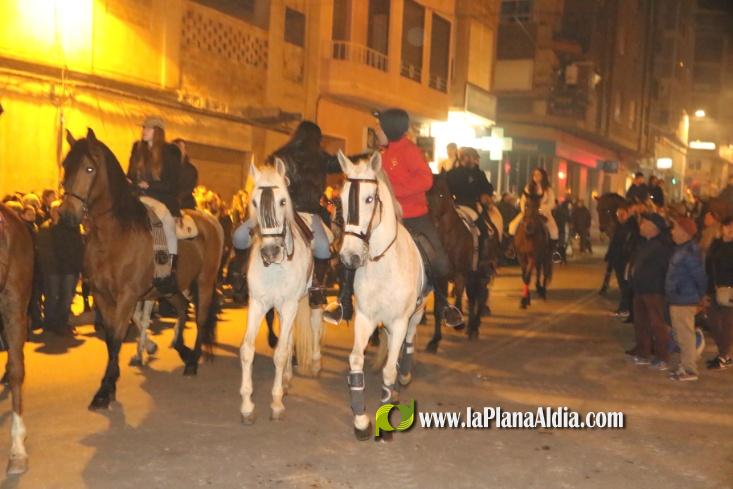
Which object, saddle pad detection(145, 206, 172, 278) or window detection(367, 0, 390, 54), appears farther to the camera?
window detection(367, 0, 390, 54)

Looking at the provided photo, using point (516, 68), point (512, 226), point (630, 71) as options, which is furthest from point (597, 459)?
point (630, 71)

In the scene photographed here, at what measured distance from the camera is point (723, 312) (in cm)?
1123

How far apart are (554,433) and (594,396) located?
5.85 feet

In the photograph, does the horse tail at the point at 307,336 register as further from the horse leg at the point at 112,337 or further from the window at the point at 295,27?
the window at the point at 295,27

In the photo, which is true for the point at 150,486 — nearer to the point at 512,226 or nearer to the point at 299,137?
the point at 299,137

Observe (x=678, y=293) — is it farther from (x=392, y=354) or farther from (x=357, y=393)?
(x=357, y=393)

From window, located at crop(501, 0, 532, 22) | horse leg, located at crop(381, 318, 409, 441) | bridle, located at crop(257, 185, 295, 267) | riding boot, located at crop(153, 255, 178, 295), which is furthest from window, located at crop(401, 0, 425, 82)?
horse leg, located at crop(381, 318, 409, 441)

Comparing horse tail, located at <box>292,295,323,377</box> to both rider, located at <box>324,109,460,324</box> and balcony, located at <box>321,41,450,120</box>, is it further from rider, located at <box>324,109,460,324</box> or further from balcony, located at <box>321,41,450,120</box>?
balcony, located at <box>321,41,450,120</box>

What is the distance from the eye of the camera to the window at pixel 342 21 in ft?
88.4

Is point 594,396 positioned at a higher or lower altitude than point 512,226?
lower

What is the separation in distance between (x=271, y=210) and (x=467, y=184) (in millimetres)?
7177

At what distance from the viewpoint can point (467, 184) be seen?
14117 mm

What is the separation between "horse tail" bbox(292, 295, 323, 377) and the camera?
920cm

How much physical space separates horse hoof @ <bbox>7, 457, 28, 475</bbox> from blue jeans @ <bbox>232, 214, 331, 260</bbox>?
3.22 meters
